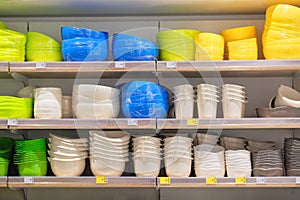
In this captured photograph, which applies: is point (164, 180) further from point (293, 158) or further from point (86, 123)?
point (293, 158)

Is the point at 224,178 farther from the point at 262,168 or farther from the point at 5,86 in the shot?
the point at 5,86

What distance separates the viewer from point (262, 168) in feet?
8.84

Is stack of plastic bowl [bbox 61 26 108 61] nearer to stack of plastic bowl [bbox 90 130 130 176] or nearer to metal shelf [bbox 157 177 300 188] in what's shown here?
stack of plastic bowl [bbox 90 130 130 176]

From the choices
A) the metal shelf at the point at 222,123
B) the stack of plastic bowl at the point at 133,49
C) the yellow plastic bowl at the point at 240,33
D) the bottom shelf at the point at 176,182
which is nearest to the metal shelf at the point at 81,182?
the bottom shelf at the point at 176,182

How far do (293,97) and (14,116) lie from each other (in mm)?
1774

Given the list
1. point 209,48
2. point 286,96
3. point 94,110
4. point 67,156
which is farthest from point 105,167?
point 286,96

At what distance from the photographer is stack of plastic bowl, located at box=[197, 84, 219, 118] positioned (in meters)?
2.74

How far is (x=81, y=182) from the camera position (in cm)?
269

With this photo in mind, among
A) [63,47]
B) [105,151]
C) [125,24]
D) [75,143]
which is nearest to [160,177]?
[105,151]

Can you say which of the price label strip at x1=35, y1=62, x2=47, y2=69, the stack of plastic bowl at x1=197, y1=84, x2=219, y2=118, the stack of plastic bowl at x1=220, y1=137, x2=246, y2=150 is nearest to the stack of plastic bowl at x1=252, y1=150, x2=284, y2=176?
the stack of plastic bowl at x1=220, y1=137, x2=246, y2=150

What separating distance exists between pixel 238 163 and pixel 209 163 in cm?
17

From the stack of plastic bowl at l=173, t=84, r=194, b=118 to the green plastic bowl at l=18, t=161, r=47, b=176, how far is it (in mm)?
885

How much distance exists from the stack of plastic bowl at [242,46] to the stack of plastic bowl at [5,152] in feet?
Answer: 4.93

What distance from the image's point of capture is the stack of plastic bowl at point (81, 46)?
278cm
